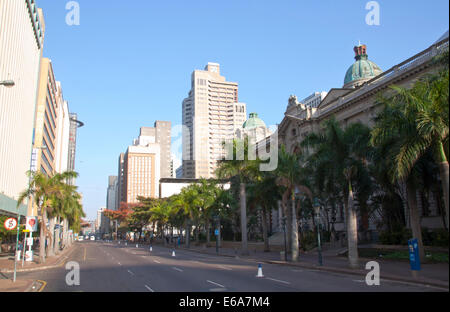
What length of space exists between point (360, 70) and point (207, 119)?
132m

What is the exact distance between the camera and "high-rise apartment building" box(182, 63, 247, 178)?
185250mm

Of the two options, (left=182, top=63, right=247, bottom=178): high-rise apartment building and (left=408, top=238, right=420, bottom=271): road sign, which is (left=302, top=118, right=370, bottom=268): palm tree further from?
(left=182, top=63, right=247, bottom=178): high-rise apartment building

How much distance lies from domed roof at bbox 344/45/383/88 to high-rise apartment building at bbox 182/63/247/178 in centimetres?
12094

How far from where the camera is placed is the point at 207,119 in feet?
627

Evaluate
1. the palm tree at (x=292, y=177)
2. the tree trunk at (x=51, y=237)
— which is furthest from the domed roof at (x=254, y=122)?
the palm tree at (x=292, y=177)

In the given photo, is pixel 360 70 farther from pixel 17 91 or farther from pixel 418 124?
pixel 418 124

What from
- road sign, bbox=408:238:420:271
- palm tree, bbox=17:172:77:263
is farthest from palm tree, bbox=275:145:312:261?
palm tree, bbox=17:172:77:263

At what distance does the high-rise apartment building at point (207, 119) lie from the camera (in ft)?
608

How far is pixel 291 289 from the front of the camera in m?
15.1

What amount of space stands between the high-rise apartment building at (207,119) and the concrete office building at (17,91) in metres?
130

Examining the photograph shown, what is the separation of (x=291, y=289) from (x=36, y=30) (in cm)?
5295

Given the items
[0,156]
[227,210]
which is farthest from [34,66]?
[227,210]

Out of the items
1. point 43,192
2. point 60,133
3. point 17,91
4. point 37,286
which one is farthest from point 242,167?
point 60,133
